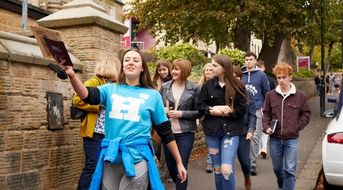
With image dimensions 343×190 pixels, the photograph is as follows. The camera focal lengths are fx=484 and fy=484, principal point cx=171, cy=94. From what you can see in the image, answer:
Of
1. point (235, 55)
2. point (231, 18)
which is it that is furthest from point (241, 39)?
point (235, 55)

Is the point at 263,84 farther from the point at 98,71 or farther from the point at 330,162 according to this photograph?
the point at 98,71

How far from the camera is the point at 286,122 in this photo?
5.93 m

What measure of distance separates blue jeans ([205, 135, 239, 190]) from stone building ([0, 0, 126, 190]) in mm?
1655

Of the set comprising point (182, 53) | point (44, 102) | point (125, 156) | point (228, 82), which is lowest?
point (125, 156)

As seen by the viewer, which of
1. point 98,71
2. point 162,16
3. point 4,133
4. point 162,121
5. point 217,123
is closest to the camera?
point 162,121

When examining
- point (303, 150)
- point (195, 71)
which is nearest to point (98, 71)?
point (303, 150)

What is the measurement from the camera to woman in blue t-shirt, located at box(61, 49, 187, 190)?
352 cm

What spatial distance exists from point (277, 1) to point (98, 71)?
14737 mm

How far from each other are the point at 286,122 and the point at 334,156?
30.2 inches

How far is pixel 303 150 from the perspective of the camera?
34.7ft

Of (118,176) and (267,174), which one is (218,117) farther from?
(267,174)

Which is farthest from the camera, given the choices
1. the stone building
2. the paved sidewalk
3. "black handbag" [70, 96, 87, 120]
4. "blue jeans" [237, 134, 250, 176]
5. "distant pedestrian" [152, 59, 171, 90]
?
the paved sidewalk

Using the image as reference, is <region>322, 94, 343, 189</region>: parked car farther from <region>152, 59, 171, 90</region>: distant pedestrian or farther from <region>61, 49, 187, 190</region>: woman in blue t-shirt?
<region>61, 49, 187, 190</region>: woman in blue t-shirt

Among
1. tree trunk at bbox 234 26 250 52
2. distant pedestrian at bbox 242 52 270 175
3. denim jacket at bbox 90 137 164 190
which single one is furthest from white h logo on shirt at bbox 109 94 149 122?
tree trunk at bbox 234 26 250 52
